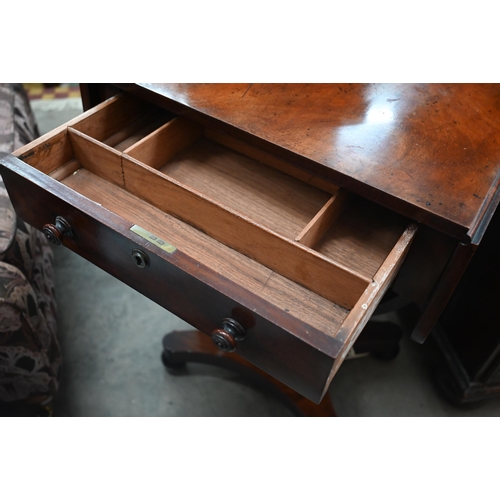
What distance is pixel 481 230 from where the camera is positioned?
2.21 ft

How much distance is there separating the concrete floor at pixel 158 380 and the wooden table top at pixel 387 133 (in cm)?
72

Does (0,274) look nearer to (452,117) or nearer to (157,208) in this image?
(157,208)

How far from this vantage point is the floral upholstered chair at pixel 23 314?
3.02ft

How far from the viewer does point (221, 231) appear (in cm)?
76

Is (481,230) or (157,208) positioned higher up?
(481,230)

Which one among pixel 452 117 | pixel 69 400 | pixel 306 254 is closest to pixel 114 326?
pixel 69 400

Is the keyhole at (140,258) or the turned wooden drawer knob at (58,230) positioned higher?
the keyhole at (140,258)

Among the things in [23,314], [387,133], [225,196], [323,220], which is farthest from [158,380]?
[387,133]

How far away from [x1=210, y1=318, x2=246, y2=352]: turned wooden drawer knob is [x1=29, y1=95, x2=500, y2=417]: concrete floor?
25.4 inches

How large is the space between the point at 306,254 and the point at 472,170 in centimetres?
30

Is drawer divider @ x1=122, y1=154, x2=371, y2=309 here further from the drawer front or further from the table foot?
the table foot

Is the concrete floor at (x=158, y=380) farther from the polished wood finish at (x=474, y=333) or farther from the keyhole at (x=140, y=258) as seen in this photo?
the keyhole at (x=140, y=258)

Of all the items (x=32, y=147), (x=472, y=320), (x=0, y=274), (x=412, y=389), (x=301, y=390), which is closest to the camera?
(x=301, y=390)

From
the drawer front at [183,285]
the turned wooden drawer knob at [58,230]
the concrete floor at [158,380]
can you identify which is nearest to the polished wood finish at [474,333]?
the concrete floor at [158,380]
